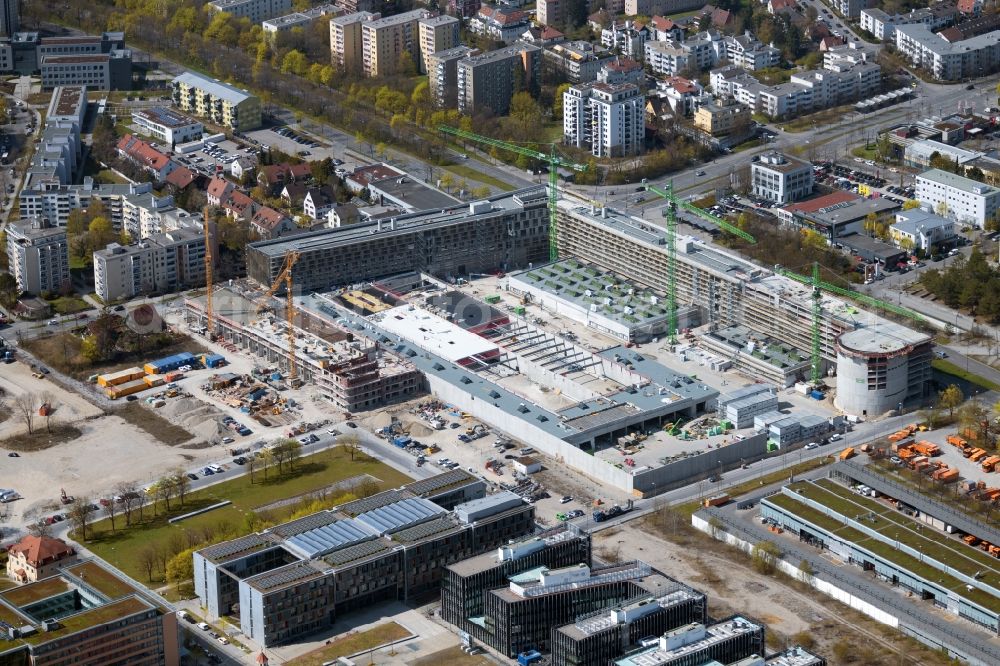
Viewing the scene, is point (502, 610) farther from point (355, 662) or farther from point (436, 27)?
point (436, 27)

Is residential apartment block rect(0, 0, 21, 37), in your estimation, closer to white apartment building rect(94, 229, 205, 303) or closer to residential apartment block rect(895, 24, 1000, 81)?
white apartment building rect(94, 229, 205, 303)

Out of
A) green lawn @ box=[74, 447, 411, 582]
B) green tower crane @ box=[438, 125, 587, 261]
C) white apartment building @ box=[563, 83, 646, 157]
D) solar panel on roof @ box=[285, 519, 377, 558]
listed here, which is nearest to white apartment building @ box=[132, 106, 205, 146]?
green tower crane @ box=[438, 125, 587, 261]

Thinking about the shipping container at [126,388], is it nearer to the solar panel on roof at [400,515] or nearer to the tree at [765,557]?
the solar panel on roof at [400,515]

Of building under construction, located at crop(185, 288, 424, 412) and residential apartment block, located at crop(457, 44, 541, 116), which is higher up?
residential apartment block, located at crop(457, 44, 541, 116)

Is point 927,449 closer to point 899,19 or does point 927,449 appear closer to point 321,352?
point 321,352

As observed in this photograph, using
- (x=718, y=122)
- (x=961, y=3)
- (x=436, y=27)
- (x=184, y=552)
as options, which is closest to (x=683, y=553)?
(x=184, y=552)

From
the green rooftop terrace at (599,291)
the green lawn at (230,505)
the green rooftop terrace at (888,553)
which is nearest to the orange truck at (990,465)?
the green rooftop terrace at (888,553)
